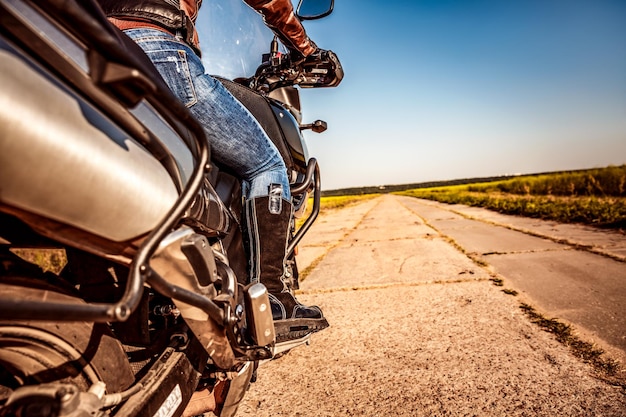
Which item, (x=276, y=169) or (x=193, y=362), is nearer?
(x=193, y=362)

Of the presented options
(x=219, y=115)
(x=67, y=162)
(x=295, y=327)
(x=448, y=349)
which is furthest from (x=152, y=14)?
(x=448, y=349)

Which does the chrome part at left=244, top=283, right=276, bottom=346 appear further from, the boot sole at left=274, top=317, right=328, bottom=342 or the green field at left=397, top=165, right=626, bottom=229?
the green field at left=397, top=165, right=626, bottom=229

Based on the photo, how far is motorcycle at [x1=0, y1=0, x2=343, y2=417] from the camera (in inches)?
17.9

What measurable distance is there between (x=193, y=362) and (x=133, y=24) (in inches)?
39.0

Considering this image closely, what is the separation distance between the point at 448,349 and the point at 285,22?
5.71 feet

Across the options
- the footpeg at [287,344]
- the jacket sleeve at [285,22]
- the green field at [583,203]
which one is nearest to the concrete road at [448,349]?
the footpeg at [287,344]

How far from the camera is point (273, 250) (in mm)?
1376

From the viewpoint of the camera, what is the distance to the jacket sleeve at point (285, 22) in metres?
1.29

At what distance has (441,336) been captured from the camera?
6.35ft

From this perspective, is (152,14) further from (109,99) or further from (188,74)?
(109,99)

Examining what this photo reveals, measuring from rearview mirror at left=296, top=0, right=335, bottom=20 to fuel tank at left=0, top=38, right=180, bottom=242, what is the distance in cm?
156

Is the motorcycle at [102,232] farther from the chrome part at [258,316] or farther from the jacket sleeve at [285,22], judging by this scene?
the jacket sleeve at [285,22]

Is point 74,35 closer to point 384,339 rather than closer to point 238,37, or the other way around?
point 238,37

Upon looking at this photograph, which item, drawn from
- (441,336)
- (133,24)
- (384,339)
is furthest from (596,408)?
(133,24)
